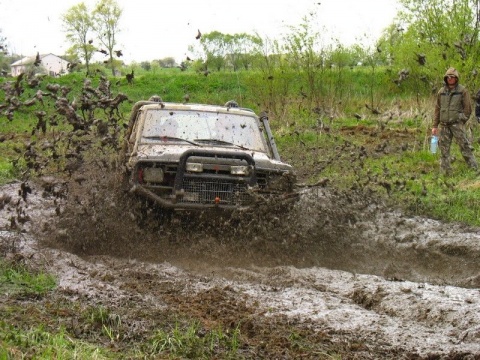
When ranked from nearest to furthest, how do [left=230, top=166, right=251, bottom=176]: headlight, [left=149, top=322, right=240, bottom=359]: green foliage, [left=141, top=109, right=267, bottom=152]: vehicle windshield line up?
1. [left=149, top=322, right=240, bottom=359]: green foliage
2. [left=230, top=166, right=251, bottom=176]: headlight
3. [left=141, top=109, right=267, bottom=152]: vehicle windshield

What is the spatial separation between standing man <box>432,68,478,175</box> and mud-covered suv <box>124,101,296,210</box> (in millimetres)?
6318

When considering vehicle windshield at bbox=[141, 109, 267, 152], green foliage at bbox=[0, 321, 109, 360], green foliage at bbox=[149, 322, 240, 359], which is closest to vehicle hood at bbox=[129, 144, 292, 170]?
vehicle windshield at bbox=[141, 109, 267, 152]

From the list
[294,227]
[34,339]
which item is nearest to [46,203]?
[294,227]

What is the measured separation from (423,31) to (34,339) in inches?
688

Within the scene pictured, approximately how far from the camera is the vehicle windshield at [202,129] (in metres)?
9.20

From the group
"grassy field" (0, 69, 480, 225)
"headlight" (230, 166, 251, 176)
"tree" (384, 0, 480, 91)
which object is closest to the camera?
"headlight" (230, 166, 251, 176)

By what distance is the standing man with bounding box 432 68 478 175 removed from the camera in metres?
14.6

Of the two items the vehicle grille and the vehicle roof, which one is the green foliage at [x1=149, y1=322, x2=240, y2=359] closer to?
the vehicle grille

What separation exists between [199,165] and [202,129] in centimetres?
112

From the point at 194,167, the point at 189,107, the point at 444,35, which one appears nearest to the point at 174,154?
the point at 194,167

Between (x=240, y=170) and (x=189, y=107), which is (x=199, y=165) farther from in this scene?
(x=189, y=107)

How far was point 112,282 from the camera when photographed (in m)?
6.77

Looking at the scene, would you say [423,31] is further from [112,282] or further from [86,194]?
[112,282]

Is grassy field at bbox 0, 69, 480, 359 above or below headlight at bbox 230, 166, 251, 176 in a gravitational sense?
below
